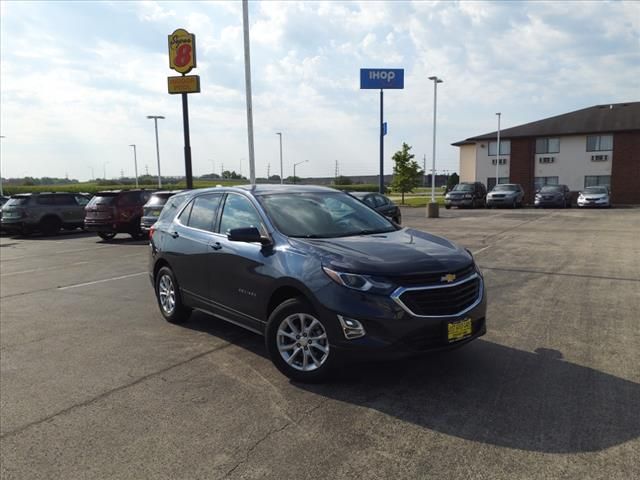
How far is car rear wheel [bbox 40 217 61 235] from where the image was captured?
20.1m

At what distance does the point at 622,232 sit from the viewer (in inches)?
657

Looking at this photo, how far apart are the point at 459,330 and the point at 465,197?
31102mm

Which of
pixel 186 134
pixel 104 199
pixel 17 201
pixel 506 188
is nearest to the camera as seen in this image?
pixel 104 199

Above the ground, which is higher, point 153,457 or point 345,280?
point 345,280

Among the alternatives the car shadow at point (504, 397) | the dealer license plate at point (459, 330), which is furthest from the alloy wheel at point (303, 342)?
the dealer license plate at point (459, 330)

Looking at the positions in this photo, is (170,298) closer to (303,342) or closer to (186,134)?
(303,342)

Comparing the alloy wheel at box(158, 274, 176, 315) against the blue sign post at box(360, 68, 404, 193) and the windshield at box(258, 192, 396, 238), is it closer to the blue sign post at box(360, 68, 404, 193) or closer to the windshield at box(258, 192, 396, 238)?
the windshield at box(258, 192, 396, 238)

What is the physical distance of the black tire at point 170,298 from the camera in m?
6.09

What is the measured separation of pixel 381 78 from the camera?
3203cm

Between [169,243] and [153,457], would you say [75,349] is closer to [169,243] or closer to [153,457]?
[169,243]

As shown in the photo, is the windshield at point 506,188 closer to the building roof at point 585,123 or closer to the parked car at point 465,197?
the parked car at point 465,197

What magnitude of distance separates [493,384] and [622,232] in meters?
15.3

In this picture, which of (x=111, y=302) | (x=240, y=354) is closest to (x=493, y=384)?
(x=240, y=354)

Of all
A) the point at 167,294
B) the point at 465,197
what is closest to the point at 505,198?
the point at 465,197
